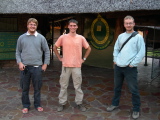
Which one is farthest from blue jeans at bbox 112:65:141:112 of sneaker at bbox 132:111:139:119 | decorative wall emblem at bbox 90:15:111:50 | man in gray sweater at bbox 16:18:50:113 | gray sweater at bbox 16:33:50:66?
decorative wall emblem at bbox 90:15:111:50

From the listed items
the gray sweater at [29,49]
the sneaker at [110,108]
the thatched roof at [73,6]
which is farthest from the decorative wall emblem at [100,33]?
the gray sweater at [29,49]

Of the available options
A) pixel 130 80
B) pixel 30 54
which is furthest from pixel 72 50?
pixel 130 80

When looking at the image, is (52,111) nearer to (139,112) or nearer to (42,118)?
(42,118)

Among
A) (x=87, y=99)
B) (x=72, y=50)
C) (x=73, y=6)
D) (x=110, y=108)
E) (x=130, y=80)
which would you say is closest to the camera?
(x=130, y=80)

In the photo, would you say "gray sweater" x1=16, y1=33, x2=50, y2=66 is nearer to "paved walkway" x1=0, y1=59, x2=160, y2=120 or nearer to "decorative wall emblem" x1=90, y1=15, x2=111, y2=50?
"paved walkway" x1=0, y1=59, x2=160, y2=120

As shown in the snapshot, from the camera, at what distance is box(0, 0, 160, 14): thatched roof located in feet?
14.4

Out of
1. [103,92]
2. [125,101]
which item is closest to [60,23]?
[103,92]

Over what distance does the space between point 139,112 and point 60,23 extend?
8.81m

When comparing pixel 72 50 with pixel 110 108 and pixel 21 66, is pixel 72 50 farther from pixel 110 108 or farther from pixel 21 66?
pixel 110 108

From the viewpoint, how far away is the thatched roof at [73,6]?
4.39 meters

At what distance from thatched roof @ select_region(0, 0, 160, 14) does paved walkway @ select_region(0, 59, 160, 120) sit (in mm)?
2075

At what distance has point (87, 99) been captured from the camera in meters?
4.88

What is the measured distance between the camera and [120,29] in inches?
304

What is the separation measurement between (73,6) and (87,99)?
2315mm
